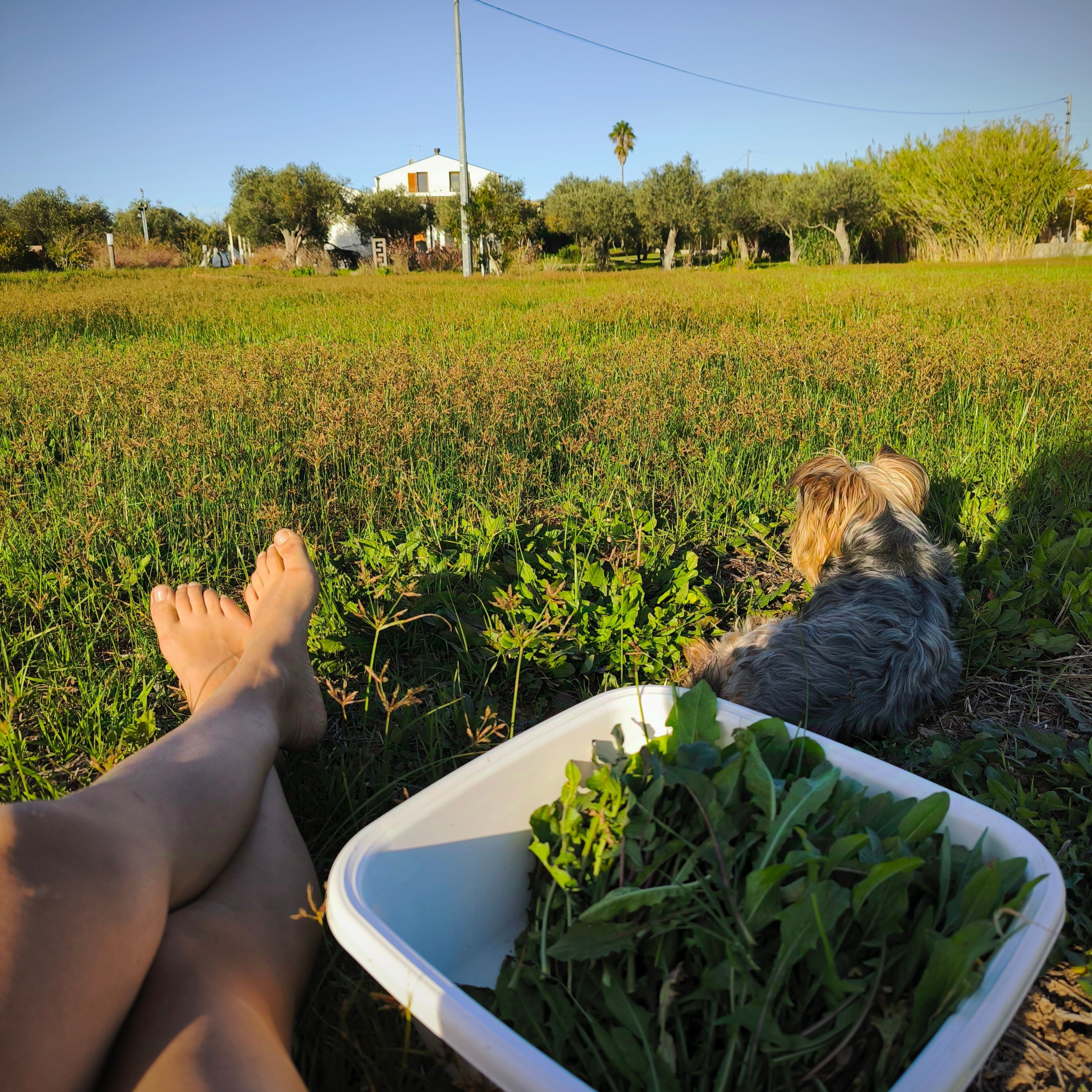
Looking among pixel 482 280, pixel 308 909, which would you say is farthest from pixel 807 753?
pixel 482 280

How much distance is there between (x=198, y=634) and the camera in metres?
2.52

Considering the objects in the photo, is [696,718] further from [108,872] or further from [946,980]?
[108,872]

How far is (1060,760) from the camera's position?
86.1 inches

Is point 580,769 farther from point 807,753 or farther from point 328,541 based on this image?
point 328,541

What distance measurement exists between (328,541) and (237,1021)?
7.93 ft

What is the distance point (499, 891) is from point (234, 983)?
53 centimetres

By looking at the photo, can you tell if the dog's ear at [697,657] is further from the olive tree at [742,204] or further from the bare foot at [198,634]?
the olive tree at [742,204]

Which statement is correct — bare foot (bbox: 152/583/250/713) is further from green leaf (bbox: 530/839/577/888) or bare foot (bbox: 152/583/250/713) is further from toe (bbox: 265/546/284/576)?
green leaf (bbox: 530/839/577/888)

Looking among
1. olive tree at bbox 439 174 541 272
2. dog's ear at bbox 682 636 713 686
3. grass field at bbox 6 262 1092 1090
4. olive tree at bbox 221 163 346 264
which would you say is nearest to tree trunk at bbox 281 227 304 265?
olive tree at bbox 221 163 346 264

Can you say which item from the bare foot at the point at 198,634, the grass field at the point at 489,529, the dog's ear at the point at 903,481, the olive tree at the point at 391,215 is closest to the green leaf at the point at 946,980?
the grass field at the point at 489,529

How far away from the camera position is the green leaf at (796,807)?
1236mm

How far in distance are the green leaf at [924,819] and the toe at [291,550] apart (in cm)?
205

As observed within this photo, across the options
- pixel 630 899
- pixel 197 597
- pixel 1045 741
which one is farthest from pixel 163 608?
pixel 1045 741

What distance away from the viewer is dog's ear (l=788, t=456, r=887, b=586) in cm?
294
